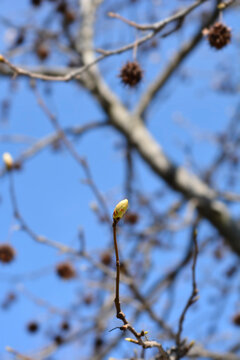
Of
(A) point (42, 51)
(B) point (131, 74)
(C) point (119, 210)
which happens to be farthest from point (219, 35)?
(A) point (42, 51)

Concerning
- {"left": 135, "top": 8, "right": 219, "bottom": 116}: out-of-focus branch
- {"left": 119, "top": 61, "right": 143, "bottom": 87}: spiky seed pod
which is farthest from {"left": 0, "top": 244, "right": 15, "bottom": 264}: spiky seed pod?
{"left": 135, "top": 8, "right": 219, "bottom": 116}: out-of-focus branch

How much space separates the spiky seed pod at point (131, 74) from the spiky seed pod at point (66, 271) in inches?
64.7

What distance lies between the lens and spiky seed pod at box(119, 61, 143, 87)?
1.71 m

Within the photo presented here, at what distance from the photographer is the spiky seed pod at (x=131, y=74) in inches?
67.5

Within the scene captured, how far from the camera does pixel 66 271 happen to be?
114 inches

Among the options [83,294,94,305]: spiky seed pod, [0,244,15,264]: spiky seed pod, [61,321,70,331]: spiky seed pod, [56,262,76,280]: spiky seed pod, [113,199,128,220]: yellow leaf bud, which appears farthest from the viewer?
[83,294,94,305]: spiky seed pod

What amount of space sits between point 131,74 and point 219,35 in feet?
1.31

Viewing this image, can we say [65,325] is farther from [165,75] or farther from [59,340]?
[165,75]

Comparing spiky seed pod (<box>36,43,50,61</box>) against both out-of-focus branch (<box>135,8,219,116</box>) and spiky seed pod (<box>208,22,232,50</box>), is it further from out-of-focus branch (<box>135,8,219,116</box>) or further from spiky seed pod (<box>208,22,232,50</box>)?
spiky seed pod (<box>208,22,232,50</box>)

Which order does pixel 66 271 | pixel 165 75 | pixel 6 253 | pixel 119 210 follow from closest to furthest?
1. pixel 119 210
2. pixel 6 253
3. pixel 66 271
4. pixel 165 75

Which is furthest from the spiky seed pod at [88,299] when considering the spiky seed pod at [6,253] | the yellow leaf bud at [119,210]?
the yellow leaf bud at [119,210]

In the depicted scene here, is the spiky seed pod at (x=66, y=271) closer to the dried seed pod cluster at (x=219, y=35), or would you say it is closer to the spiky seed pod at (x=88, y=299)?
the spiky seed pod at (x=88, y=299)

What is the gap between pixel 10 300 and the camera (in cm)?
362

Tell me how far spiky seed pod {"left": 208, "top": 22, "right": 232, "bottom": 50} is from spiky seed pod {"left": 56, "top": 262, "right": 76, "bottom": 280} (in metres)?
1.93
